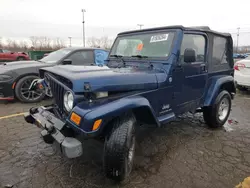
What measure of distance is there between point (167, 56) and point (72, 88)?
154 centimetres

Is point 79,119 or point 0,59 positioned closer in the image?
point 79,119

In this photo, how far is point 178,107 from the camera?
10.4 feet

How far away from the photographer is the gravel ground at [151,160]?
7.82ft

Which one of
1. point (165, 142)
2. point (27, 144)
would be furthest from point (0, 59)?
point (165, 142)

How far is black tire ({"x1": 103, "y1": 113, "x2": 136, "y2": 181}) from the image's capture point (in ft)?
6.79

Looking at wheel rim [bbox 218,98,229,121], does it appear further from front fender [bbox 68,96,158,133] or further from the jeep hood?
front fender [bbox 68,96,158,133]

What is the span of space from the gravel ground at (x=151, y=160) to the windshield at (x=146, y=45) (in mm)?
1542

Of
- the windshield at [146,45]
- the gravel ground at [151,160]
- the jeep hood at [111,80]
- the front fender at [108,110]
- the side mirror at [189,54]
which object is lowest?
the gravel ground at [151,160]

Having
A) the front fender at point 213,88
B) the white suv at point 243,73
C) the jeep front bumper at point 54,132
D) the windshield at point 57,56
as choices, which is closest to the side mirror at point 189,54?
the front fender at point 213,88

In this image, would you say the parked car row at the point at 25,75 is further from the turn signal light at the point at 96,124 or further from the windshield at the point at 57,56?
the turn signal light at the point at 96,124

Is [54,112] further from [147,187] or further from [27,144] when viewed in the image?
[147,187]

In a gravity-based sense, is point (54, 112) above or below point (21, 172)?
above

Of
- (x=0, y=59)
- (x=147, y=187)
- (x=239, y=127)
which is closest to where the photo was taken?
(x=147, y=187)

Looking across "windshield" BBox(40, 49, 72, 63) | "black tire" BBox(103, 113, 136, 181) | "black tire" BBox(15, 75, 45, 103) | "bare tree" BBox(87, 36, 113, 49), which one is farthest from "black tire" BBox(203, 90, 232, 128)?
"bare tree" BBox(87, 36, 113, 49)
